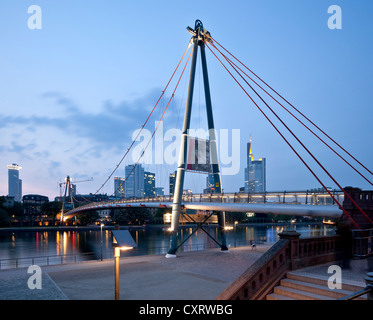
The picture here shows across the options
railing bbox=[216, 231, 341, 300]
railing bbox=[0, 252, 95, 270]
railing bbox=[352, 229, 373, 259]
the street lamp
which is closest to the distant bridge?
railing bbox=[352, 229, 373, 259]

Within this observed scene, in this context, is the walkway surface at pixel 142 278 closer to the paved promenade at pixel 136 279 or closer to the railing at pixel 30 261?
the paved promenade at pixel 136 279

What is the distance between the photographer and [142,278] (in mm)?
21109

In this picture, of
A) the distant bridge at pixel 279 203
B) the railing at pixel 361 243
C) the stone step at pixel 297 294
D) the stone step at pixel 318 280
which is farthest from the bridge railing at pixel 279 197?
the stone step at pixel 297 294

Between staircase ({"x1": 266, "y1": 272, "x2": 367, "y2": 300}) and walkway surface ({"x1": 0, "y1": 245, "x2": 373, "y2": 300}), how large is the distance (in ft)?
2.77

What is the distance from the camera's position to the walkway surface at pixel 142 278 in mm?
16562

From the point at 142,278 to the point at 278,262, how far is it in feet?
39.8

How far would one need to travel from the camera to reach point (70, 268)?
24953 mm

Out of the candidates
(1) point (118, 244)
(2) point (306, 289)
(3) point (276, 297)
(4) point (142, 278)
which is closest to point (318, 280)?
(2) point (306, 289)

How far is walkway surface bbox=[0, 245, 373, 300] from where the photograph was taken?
1656cm

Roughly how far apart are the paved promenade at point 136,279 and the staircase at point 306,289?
635 cm

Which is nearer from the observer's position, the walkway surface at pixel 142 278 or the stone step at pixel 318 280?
the stone step at pixel 318 280

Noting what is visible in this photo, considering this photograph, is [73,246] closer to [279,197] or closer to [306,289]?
[279,197]
